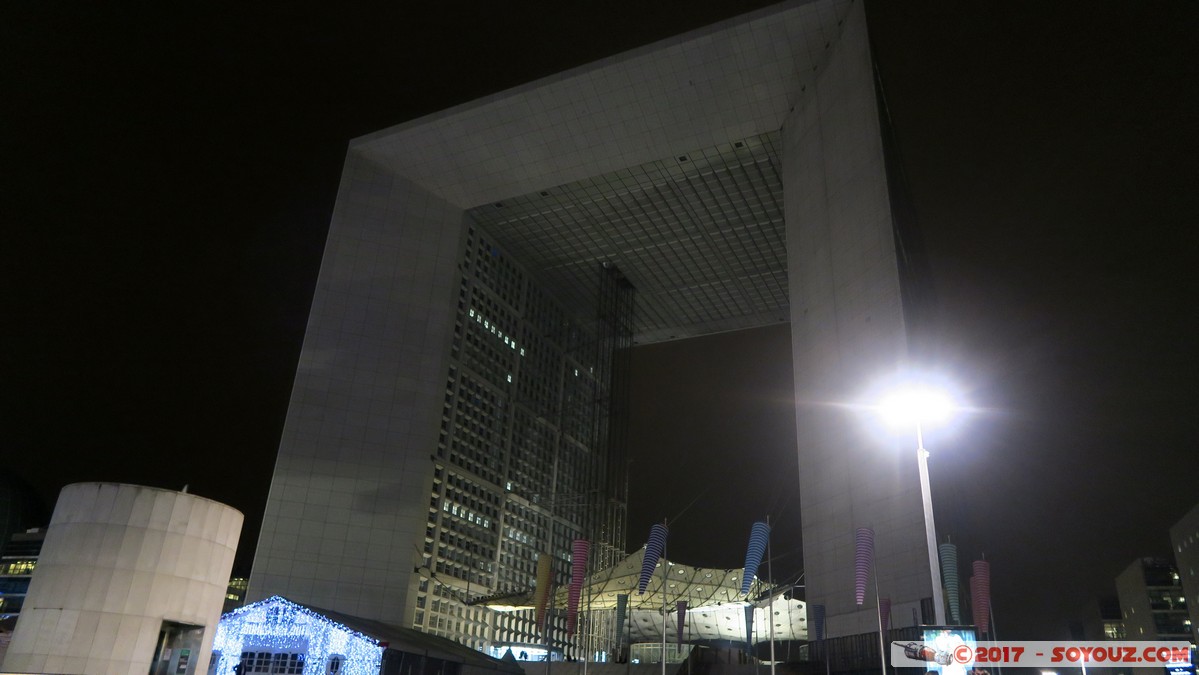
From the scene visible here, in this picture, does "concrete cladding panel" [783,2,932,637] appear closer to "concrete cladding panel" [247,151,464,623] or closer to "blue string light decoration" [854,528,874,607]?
"blue string light decoration" [854,528,874,607]

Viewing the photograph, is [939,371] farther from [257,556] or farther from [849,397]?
[257,556]

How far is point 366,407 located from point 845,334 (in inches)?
1203

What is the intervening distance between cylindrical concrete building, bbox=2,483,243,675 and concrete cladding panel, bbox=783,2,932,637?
24644mm

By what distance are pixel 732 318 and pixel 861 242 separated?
35277 millimetres

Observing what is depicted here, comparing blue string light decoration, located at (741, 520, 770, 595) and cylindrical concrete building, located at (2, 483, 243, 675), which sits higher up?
blue string light decoration, located at (741, 520, 770, 595)

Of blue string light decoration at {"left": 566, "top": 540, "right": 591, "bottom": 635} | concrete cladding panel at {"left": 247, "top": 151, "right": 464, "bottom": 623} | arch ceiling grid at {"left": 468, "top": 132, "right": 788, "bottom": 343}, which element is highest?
arch ceiling grid at {"left": 468, "top": 132, "right": 788, "bottom": 343}

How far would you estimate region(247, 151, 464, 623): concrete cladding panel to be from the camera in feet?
161

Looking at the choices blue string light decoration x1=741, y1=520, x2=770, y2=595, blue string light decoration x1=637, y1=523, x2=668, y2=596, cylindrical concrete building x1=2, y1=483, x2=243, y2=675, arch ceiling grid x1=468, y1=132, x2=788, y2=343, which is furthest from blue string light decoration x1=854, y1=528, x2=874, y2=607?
arch ceiling grid x1=468, y1=132, x2=788, y2=343

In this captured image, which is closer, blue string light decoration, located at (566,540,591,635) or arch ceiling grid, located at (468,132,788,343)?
blue string light decoration, located at (566,540,591,635)

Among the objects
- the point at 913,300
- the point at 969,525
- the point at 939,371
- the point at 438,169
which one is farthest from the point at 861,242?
the point at 438,169

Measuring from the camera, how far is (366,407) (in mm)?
53312

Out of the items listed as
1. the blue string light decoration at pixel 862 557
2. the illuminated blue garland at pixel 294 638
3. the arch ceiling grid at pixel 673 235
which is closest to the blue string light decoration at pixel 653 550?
the blue string light decoration at pixel 862 557

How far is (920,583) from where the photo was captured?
31.0 meters

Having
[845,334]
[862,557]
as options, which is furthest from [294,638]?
[845,334]
